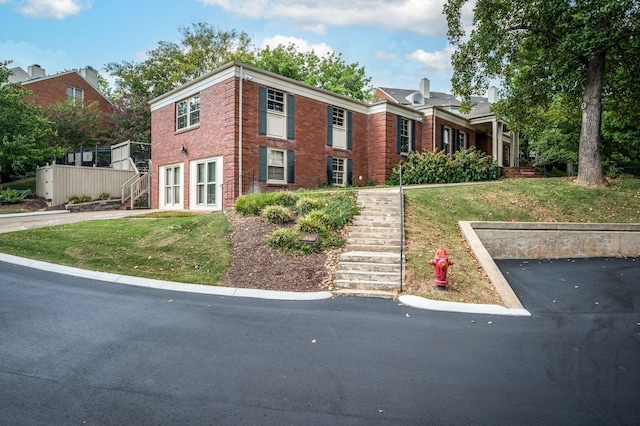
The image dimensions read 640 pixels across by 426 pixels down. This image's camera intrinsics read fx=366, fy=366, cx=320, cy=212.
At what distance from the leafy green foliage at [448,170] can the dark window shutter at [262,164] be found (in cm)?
704

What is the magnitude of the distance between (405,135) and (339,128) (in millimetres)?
4500

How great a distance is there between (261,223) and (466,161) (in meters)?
12.8

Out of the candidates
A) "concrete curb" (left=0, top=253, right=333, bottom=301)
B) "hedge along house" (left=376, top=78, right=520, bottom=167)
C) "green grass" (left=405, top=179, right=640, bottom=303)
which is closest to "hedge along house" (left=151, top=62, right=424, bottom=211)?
"hedge along house" (left=376, top=78, right=520, bottom=167)

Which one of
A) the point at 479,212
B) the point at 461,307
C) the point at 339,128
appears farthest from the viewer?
the point at 339,128

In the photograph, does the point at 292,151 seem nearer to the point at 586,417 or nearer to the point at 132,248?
the point at 132,248

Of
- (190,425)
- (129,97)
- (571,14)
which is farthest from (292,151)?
(129,97)

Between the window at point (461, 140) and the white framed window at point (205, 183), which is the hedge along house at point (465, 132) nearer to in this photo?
the window at point (461, 140)

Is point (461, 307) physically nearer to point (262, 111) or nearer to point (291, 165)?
point (291, 165)

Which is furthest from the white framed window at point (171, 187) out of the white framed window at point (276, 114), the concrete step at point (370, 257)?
the concrete step at point (370, 257)

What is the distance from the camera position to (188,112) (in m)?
16.5

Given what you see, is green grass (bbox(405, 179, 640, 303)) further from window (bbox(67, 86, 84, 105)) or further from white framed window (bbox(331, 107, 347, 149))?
window (bbox(67, 86, 84, 105))

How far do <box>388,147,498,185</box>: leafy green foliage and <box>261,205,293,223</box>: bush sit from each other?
10434mm

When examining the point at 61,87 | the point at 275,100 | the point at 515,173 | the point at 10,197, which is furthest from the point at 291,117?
the point at 61,87

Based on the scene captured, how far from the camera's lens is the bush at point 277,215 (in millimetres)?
9346
